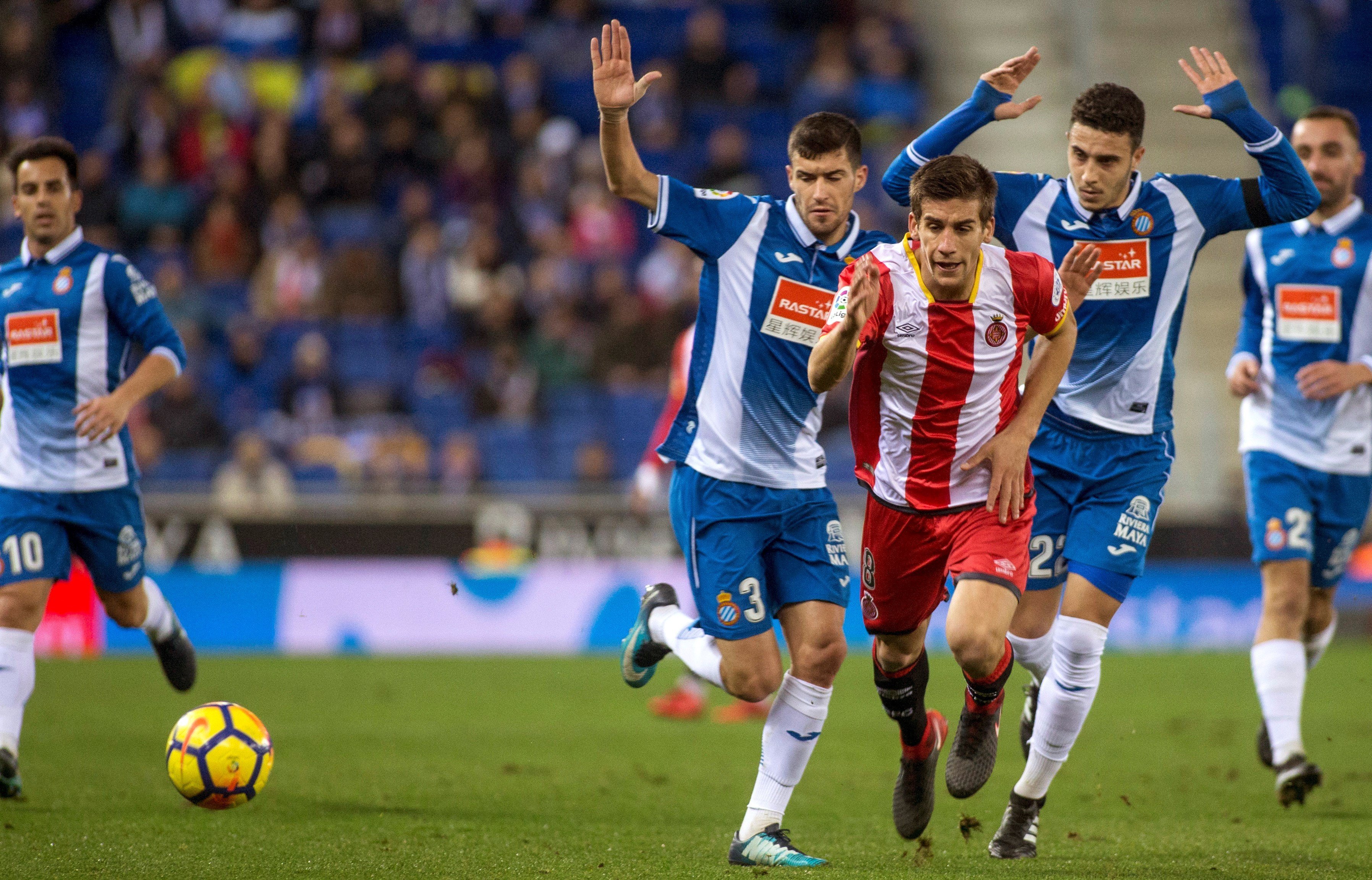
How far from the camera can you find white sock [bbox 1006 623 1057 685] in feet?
20.3

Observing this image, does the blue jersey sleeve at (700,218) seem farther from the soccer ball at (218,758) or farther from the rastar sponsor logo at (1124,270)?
the soccer ball at (218,758)

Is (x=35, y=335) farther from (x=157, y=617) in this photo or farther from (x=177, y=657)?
(x=177, y=657)

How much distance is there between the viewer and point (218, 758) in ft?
19.5

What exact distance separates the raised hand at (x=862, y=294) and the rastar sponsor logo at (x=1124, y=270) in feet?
5.08

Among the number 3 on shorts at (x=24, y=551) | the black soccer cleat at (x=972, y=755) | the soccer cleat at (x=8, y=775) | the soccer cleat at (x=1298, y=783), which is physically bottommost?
the soccer cleat at (x=8, y=775)

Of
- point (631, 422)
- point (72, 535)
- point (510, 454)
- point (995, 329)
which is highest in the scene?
point (995, 329)

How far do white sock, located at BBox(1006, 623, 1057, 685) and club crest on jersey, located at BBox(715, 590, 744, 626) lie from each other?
1.21 metres

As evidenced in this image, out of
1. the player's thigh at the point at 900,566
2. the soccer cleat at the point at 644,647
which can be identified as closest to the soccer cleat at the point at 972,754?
the player's thigh at the point at 900,566

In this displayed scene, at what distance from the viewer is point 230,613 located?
14.0 m

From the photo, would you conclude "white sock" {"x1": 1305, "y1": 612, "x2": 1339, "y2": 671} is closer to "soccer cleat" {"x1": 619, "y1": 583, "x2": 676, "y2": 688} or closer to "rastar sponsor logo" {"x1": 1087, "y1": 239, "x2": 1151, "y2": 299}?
"rastar sponsor logo" {"x1": 1087, "y1": 239, "x2": 1151, "y2": 299}

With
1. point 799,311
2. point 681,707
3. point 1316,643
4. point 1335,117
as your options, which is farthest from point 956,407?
point 681,707

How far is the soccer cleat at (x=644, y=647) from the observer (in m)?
6.37

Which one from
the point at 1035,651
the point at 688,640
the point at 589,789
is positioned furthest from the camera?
the point at 589,789

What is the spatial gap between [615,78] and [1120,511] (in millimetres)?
2535
